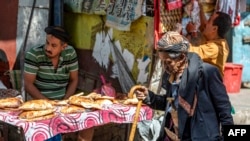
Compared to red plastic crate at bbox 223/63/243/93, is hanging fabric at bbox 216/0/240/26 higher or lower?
higher

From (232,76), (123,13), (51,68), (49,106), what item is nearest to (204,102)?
(49,106)

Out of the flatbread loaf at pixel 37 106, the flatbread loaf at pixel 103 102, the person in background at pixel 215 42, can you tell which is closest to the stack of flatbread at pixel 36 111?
the flatbread loaf at pixel 37 106

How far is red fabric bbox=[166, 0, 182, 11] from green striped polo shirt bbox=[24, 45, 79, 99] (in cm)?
115

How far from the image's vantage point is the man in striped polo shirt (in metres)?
5.76

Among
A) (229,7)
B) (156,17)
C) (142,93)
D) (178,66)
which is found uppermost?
(229,7)

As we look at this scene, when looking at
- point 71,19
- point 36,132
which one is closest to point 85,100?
point 36,132

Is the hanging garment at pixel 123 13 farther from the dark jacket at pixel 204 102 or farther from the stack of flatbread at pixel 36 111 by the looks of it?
the dark jacket at pixel 204 102

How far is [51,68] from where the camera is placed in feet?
19.2

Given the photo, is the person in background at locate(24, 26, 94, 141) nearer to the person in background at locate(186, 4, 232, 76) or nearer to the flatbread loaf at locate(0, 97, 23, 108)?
the flatbread loaf at locate(0, 97, 23, 108)

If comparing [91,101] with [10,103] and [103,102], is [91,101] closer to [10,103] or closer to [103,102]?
[103,102]

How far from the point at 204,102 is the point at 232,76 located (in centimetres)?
389

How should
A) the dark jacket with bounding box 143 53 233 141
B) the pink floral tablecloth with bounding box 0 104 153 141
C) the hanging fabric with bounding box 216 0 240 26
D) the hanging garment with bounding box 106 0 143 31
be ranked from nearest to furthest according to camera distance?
the dark jacket with bounding box 143 53 233 141
the pink floral tablecloth with bounding box 0 104 153 141
the hanging garment with bounding box 106 0 143 31
the hanging fabric with bounding box 216 0 240 26

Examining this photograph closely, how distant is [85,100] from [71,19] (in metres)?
2.53

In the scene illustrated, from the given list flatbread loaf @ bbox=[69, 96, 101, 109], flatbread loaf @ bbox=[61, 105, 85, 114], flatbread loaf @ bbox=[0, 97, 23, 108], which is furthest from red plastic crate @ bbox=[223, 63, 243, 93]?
flatbread loaf @ bbox=[0, 97, 23, 108]
